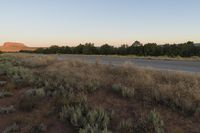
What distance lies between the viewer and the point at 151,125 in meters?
6.27

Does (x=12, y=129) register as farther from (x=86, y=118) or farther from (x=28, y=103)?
(x=86, y=118)

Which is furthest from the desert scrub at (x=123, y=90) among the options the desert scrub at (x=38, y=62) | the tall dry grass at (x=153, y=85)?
the desert scrub at (x=38, y=62)

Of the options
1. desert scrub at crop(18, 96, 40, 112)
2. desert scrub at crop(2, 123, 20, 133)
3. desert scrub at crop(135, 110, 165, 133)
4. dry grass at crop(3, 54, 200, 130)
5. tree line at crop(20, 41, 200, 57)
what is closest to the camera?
desert scrub at crop(135, 110, 165, 133)

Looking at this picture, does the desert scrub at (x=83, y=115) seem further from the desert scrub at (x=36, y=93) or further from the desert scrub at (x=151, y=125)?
the desert scrub at (x=36, y=93)

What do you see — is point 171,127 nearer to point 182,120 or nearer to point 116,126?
point 182,120

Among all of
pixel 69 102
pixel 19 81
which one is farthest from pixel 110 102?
pixel 19 81

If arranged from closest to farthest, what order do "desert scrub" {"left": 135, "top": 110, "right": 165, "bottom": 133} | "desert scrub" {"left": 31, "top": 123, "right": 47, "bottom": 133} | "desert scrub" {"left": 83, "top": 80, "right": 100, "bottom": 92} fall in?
"desert scrub" {"left": 135, "top": 110, "right": 165, "bottom": 133}, "desert scrub" {"left": 31, "top": 123, "right": 47, "bottom": 133}, "desert scrub" {"left": 83, "top": 80, "right": 100, "bottom": 92}

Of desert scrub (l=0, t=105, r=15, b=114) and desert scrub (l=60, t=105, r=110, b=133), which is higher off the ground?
desert scrub (l=60, t=105, r=110, b=133)

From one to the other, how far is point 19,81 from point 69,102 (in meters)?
5.16

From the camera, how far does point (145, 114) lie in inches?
275

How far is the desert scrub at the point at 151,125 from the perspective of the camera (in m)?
6.11

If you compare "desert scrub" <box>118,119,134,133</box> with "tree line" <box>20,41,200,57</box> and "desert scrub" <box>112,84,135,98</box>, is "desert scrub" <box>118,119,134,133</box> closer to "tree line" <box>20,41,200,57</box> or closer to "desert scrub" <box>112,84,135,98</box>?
"desert scrub" <box>112,84,135,98</box>

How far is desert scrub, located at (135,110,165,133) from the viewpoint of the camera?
6.11 metres

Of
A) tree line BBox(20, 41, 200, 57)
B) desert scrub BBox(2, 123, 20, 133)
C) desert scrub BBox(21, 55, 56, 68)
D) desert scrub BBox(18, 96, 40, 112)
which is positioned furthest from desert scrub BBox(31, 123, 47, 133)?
tree line BBox(20, 41, 200, 57)
